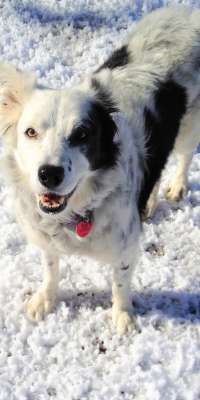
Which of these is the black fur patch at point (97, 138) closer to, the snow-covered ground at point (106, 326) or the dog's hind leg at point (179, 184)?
the snow-covered ground at point (106, 326)

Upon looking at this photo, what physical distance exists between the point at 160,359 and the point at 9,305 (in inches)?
50.4

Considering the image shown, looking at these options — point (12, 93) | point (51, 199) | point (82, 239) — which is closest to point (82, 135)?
point (51, 199)

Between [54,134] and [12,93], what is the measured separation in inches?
20.6

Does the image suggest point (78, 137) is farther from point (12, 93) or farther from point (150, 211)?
point (150, 211)

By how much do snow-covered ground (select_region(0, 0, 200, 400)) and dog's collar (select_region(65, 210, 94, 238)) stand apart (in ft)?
3.43

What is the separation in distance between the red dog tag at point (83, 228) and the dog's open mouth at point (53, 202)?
0.32 metres

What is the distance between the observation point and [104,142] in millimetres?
3271

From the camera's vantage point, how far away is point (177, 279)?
4.47m

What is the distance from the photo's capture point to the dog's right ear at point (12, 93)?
327 cm

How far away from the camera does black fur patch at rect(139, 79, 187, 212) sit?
3910 mm

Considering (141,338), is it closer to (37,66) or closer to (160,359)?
(160,359)

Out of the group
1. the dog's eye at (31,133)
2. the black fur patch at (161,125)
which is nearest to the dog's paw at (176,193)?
the black fur patch at (161,125)

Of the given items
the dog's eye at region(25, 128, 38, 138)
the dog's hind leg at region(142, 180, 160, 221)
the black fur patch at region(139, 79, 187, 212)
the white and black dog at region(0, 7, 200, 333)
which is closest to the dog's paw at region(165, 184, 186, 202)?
the dog's hind leg at region(142, 180, 160, 221)

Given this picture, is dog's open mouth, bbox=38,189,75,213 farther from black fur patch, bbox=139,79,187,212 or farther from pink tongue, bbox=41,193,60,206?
black fur patch, bbox=139,79,187,212
